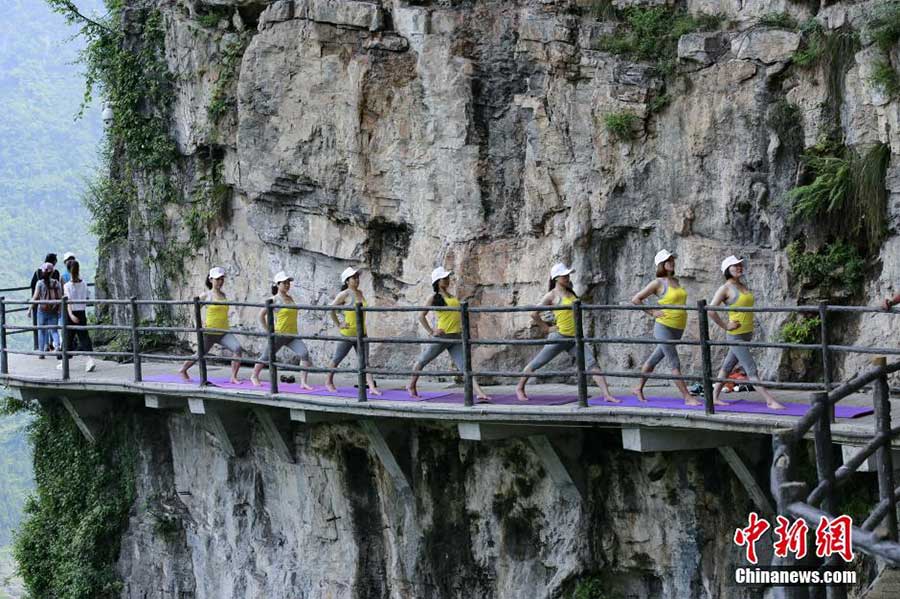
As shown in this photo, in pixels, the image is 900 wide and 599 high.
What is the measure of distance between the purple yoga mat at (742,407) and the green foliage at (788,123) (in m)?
2.95

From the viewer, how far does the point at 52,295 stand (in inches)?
795

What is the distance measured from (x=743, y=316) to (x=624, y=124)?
11.3 feet

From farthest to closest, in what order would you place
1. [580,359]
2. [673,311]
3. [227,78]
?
[227,78] < [673,311] < [580,359]

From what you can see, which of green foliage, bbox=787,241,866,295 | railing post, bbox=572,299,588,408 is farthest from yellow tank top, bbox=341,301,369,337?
green foliage, bbox=787,241,866,295

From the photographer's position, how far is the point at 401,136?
17.2 meters

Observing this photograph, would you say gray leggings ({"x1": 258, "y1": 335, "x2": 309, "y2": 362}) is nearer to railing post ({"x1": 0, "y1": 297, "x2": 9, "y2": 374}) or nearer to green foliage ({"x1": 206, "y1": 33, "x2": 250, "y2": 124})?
green foliage ({"x1": 206, "y1": 33, "x2": 250, "y2": 124})

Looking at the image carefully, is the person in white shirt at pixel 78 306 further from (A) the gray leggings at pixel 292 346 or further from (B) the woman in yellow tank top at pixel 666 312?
(B) the woman in yellow tank top at pixel 666 312

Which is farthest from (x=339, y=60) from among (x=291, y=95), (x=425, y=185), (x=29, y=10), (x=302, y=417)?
(x=29, y=10)

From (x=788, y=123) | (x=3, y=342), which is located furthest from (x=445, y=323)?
(x=3, y=342)

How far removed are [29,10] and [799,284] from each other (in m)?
89.5

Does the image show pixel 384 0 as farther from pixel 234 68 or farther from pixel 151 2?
pixel 151 2

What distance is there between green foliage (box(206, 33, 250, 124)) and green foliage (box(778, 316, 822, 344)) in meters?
8.80

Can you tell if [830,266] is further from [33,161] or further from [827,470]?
[33,161]

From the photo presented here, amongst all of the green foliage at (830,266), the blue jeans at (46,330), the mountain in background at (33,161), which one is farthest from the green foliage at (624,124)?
the mountain in background at (33,161)
